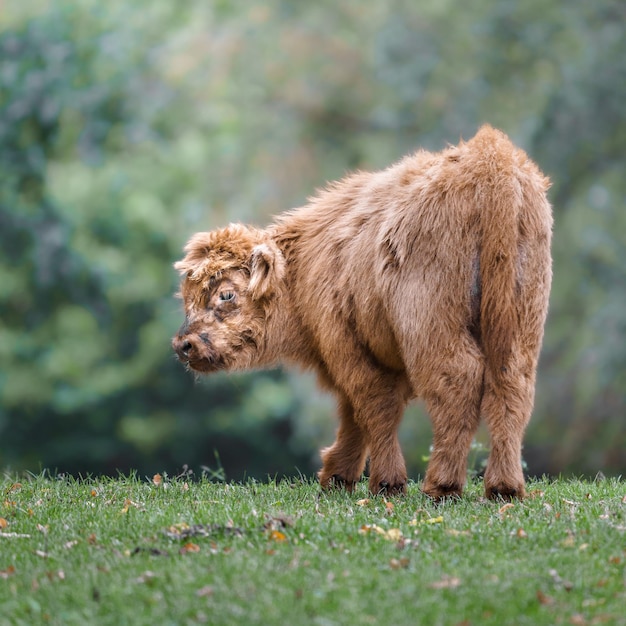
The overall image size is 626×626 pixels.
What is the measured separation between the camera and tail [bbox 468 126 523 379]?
20.5 feet

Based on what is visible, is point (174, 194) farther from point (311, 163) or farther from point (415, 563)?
point (415, 563)

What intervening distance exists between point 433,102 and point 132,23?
8.44m

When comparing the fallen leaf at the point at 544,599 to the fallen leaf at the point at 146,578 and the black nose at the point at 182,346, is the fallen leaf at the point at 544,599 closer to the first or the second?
the fallen leaf at the point at 146,578

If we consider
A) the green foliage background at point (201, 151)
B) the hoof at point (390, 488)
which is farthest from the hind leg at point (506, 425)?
the green foliage background at point (201, 151)

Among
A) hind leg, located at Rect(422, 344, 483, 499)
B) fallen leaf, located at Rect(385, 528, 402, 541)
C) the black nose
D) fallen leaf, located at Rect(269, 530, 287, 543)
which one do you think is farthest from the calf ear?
fallen leaf, located at Rect(385, 528, 402, 541)

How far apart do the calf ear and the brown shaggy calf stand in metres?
0.01

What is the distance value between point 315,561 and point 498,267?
222cm

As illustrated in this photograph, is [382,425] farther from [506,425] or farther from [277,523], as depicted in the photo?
[277,523]

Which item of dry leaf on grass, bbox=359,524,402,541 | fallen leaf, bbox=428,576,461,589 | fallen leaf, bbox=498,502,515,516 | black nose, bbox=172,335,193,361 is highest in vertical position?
black nose, bbox=172,335,193,361

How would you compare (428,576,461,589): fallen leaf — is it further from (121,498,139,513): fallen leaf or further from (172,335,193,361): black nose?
(172,335,193,361): black nose

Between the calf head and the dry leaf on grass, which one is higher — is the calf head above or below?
above

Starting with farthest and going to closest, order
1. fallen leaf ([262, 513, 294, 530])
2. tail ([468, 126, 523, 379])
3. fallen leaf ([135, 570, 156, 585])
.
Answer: tail ([468, 126, 523, 379])
fallen leaf ([262, 513, 294, 530])
fallen leaf ([135, 570, 156, 585])

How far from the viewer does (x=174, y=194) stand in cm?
2081

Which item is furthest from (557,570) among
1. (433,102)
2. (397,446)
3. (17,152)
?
(17,152)
